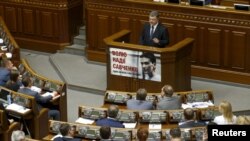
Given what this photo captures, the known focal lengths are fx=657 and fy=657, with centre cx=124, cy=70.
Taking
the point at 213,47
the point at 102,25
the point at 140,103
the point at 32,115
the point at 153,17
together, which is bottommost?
the point at 32,115

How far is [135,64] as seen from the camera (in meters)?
11.6

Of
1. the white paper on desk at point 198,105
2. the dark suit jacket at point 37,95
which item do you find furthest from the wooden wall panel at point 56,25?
the white paper on desk at point 198,105

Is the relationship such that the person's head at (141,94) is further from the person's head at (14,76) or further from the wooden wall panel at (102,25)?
the wooden wall panel at (102,25)

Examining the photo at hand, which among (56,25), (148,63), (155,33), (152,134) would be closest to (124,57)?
(148,63)

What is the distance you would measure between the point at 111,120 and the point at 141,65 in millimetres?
2372

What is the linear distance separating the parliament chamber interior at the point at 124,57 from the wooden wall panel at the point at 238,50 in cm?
2

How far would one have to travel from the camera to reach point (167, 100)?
32.6ft

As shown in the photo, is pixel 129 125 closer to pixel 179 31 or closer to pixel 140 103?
pixel 140 103

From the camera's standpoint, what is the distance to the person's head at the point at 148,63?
11422 millimetres

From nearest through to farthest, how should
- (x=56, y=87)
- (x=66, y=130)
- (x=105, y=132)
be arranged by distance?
1. (x=105, y=132)
2. (x=66, y=130)
3. (x=56, y=87)

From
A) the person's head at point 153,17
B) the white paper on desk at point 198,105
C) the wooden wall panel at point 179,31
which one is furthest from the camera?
Answer: the wooden wall panel at point 179,31

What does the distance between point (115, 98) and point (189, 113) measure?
5.98ft

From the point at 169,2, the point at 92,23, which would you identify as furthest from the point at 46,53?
the point at 169,2

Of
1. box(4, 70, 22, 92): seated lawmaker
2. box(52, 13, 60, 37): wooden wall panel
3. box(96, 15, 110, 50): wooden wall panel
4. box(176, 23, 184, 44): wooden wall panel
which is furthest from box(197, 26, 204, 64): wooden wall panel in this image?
box(4, 70, 22, 92): seated lawmaker
